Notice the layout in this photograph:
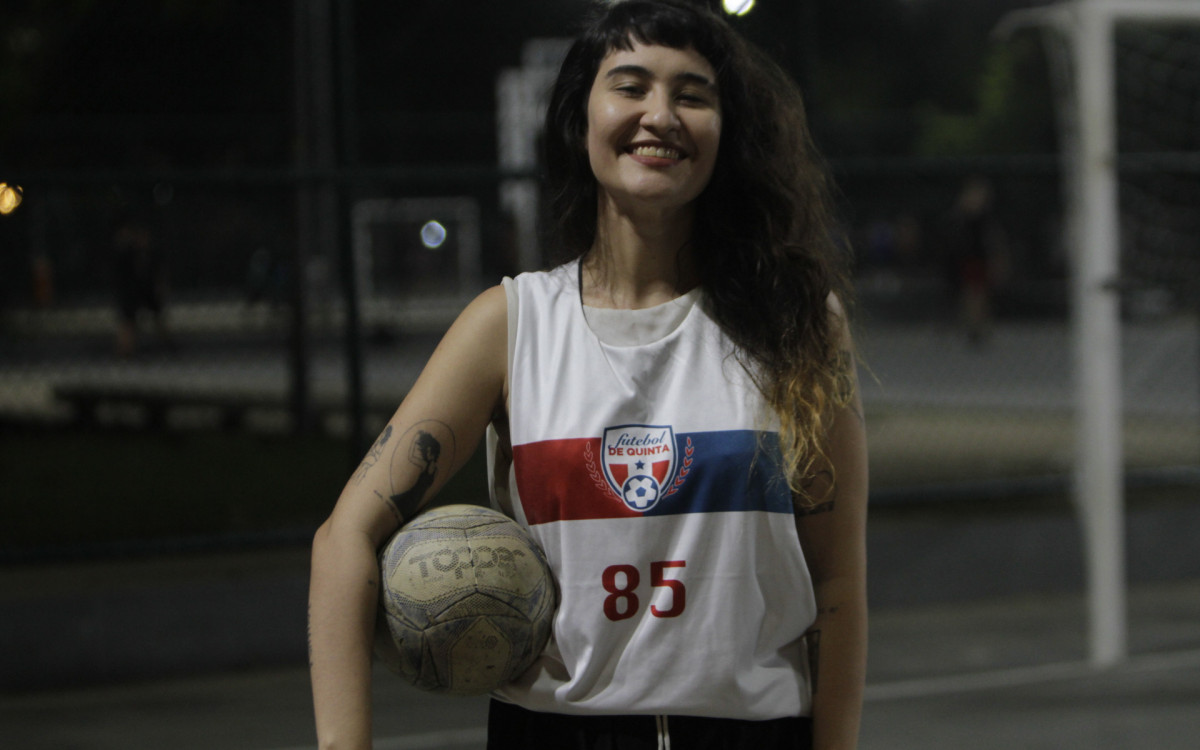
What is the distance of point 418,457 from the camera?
208cm

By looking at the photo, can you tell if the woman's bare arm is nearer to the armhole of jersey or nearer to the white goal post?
the armhole of jersey

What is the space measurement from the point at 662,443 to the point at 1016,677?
13.9 ft

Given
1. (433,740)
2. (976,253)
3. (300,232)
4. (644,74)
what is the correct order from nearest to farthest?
(644,74) < (433,740) < (300,232) < (976,253)

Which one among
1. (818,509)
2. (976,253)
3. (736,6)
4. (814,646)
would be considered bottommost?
(814,646)

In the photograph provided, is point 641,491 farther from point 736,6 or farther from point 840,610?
point 736,6

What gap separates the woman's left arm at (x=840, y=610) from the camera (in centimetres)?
213

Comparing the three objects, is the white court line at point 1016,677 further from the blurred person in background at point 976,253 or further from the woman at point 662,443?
the woman at point 662,443

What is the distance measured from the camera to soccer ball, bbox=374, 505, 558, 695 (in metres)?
1.98

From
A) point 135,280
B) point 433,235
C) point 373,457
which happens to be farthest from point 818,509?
point 433,235

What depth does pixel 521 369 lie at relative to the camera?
6.72ft

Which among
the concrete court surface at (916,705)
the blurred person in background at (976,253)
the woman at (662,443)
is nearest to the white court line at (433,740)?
the concrete court surface at (916,705)

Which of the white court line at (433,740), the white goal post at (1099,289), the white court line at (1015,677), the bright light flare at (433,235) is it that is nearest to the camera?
the white court line at (433,740)

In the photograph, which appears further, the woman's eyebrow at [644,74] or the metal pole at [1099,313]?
the metal pole at [1099,313]

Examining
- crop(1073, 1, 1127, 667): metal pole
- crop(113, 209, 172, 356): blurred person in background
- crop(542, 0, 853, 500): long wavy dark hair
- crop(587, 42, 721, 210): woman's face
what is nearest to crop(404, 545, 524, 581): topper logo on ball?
crop(542, 0, 853, 500): long wavy dark hair
